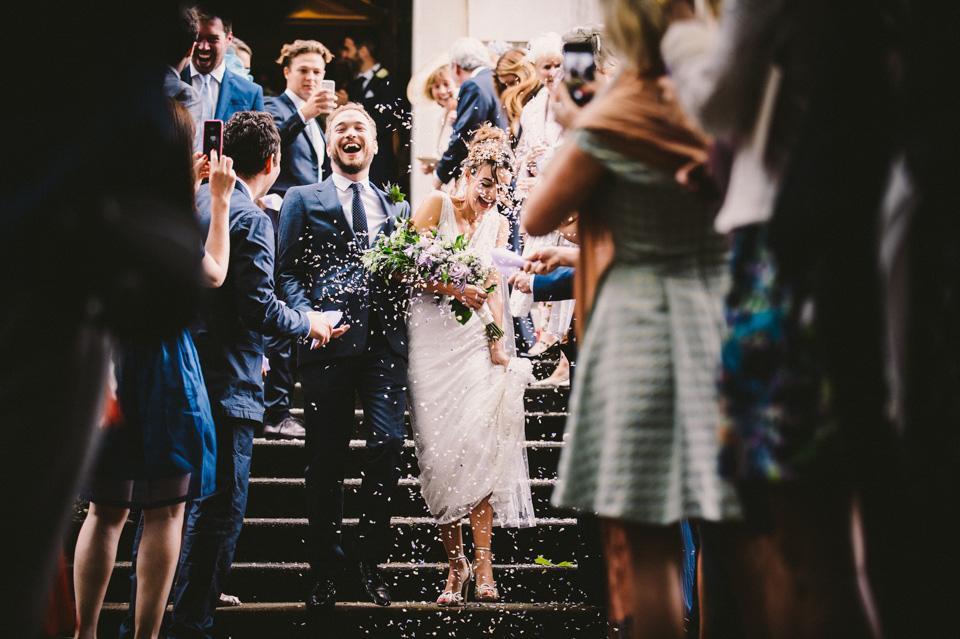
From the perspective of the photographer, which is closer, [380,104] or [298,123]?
[298,123]

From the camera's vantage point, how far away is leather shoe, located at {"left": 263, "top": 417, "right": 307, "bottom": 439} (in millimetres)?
5855

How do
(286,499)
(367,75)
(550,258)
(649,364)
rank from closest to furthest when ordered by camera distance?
(649,364), (550,258), (286,499), (367,75)

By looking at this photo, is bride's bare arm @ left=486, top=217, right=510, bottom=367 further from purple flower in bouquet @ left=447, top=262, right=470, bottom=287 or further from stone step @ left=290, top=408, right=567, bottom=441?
stone step @ left=290, top=408, right=567, bottom=441

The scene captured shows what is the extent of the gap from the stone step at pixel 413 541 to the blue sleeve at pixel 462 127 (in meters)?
2.83

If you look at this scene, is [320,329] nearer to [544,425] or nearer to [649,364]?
[544,425]

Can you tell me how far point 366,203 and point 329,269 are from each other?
492 millimetres

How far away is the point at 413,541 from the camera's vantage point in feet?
17.3

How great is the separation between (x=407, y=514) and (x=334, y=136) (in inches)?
90.7

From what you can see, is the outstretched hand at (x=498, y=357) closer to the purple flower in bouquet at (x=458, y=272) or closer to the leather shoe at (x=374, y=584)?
the purple flower in bouquet at (x=458, y=272)

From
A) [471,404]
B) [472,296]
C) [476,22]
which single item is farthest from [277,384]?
[476,22]

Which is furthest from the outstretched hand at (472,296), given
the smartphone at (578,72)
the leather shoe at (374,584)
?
the smartphone at (578,72)

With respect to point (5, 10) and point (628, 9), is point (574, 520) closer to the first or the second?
point (628, 9)

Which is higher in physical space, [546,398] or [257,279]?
[257,279]

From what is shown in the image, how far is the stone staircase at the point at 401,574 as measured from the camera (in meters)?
4.44
